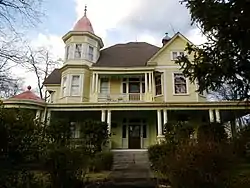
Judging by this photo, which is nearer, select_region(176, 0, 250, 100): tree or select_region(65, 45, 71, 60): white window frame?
select_region(176, 0, 250, 100): tree

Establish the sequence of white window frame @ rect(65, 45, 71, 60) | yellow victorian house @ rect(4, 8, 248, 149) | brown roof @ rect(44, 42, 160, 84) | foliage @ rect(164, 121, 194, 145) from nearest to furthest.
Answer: foliage @ rect(164, 121, 194, 145), yellow victorian house @ rect(4, 8, 248, 149), white window frame @ rect(65, 45, 71, 60), brown roof @ rect(44, 42, 160, 84)

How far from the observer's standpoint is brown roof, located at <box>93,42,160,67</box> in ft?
78.9

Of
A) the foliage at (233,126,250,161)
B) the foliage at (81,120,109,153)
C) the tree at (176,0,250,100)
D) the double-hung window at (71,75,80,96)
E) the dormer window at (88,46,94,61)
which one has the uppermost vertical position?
the dormer window at (88,46,94,61)

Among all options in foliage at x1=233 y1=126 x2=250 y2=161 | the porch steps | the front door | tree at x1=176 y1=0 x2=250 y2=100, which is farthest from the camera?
the front door

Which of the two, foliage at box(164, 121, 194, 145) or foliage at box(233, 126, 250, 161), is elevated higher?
foliage at box(164, 121, 194, 145)

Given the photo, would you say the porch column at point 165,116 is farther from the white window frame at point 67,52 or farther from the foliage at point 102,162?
the white window frame at point 67,52

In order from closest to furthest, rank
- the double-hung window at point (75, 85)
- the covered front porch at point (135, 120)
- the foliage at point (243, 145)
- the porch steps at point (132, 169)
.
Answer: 1. the porch steps at point (132, 169)
2. the foliage at point (243, 145)
3. the covered front porch at point (135, 120)
4. the double-hung window at point (75, 85)

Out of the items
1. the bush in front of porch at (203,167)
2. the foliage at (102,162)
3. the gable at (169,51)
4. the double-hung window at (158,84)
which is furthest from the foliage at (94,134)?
the bush in front of porch at (203,167)

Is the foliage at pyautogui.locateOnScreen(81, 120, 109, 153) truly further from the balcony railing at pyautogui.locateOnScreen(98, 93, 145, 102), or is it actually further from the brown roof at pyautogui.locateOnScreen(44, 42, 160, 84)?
the brown roof at pyautogui.locateOnScreen(44, 42, 160, 84)

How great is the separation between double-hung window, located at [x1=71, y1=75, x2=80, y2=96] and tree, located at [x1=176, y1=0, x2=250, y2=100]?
12577 mm

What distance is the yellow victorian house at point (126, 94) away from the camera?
784 inches

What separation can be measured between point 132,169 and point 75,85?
1046 cm

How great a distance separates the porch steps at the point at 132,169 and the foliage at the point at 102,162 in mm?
367

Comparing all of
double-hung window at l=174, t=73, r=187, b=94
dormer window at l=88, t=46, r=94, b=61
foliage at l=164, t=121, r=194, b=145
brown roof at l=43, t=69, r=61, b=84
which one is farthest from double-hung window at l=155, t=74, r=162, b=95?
brown roof at l=43, t=69, r=61, b=84
